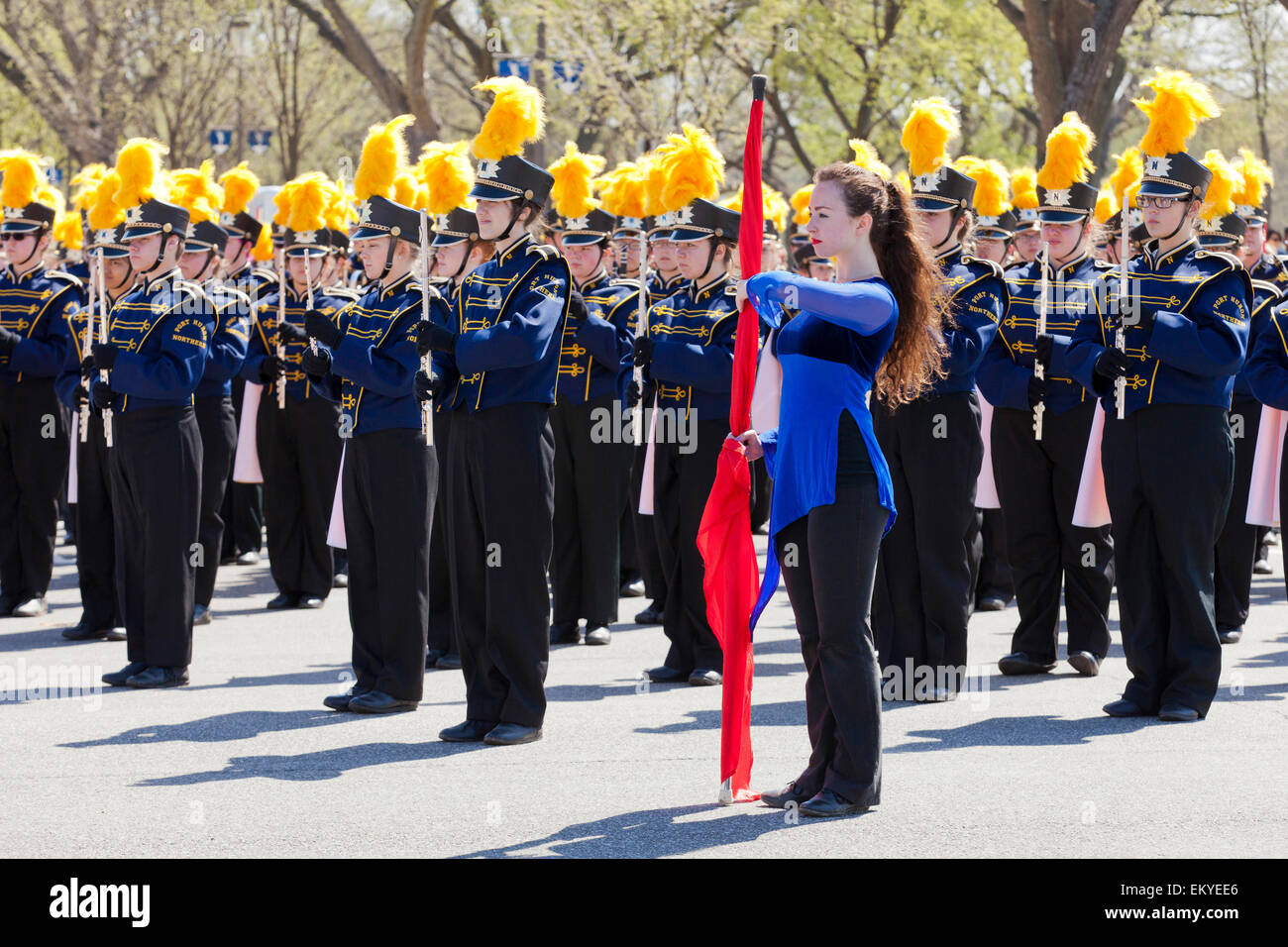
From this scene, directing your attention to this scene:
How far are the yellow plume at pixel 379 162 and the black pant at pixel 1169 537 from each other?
3.45 m

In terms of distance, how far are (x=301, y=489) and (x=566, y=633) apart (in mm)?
2591

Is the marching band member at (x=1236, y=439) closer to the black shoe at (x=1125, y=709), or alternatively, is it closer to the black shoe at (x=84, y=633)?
the black shoe at (x=1125, y=709)

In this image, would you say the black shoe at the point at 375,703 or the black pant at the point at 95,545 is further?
the black pant at the point at 95,545

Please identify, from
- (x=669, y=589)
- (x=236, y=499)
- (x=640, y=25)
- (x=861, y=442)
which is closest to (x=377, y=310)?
(x=669, y=589)

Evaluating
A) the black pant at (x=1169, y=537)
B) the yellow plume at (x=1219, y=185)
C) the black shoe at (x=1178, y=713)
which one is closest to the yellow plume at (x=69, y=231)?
the yellow plume at (x=1219, y=185)

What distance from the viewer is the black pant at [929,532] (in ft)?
27.8

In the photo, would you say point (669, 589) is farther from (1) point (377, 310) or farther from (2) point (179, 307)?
(2) point (179, 307)

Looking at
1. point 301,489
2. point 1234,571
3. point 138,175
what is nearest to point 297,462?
point 301,489

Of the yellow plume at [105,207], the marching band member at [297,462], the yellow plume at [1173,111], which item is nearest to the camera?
the yellow plume at [1173,111]

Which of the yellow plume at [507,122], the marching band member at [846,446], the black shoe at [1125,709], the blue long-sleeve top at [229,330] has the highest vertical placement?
the yellow plume at [507,122]

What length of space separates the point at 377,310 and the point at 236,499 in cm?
665

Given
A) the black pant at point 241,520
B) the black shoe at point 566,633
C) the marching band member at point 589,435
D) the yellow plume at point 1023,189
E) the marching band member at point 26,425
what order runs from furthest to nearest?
the black pant at point 241,520 → the yellow plume at point 1023,189 → the marching band member at point 26,425 → the marching band member at point 589,435 → the black shoe at point 566,633

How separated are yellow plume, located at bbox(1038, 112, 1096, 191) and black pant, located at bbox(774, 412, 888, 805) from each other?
398 centimetres

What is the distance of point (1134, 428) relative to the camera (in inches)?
314
